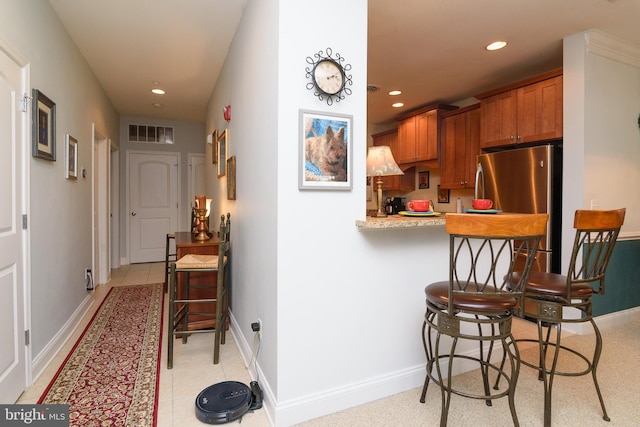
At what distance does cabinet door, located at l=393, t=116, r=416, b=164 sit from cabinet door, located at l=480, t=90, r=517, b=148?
4.18 ft

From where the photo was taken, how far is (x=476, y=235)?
4.73ft

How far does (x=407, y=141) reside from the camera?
526 cm

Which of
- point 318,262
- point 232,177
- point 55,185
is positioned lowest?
point 318,262

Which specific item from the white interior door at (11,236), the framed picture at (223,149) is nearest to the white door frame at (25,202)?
the white interior door at (11,236)

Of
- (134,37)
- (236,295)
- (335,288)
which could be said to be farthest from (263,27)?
(236,295)

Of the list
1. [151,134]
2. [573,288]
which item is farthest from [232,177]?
[151,134]

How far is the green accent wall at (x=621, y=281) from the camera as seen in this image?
3246mm

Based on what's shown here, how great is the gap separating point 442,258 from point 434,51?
7.13 feet

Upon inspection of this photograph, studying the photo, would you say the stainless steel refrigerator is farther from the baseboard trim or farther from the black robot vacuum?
the baseboard trim

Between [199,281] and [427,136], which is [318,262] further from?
[427,136]

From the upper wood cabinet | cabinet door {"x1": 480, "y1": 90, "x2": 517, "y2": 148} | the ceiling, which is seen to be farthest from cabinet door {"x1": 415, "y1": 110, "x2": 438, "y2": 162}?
cabinet door {"x1": 480, "y1": 90, "x2": 517, "y2": 148}

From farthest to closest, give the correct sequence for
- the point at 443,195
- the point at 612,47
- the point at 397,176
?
the point at 397,176 < the point at 443,195 < the point at 612,47

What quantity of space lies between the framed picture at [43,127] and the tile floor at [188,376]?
58.0 inches

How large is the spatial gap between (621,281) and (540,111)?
6.09 ft
